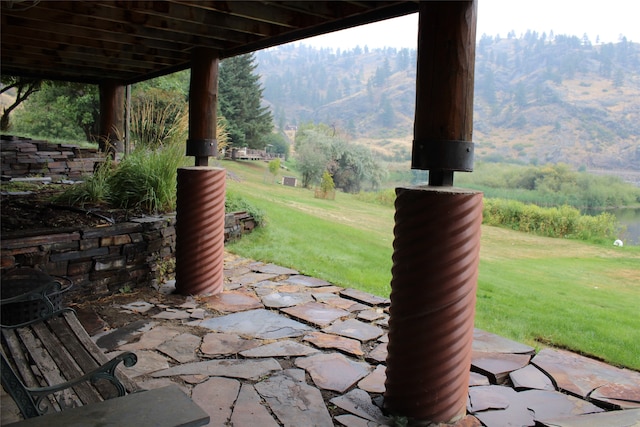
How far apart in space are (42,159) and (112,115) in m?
1.65

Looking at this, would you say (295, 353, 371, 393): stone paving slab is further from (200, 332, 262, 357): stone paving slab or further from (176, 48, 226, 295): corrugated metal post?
(176, 48, 226, 295): corrugated metal post

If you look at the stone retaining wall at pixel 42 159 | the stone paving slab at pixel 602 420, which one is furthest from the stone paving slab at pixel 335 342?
the stone retaining wall at pixel 42 159

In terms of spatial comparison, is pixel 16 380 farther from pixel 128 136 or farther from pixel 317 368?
pixel 128 136

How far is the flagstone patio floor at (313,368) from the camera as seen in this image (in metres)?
2.32

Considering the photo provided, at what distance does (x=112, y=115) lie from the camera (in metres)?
7.22

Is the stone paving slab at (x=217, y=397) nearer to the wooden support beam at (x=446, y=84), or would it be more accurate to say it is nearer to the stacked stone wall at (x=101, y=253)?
the wooden support beam at (x=446, y=84)

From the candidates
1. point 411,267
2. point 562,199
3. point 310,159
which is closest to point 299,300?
point 411,267

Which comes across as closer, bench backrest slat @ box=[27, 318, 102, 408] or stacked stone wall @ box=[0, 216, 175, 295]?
bench backrest slat @ box=[27, 318, 102, 408]

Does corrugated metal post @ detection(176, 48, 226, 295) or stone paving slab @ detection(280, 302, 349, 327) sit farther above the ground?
corrugated metal post @ detection(176, 48, 226, 295)

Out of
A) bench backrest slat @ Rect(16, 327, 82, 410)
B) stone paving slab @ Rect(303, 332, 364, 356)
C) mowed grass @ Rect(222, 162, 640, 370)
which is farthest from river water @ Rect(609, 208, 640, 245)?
bench backrest slat @ Rect(16, 327, 82, 410)

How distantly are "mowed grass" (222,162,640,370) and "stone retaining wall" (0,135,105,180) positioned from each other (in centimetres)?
334

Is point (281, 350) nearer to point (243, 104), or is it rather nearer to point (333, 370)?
point (333, 370)

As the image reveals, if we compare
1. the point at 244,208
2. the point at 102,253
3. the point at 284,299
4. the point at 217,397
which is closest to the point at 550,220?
the point at 244,208

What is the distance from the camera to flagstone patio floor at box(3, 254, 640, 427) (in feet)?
7.61
